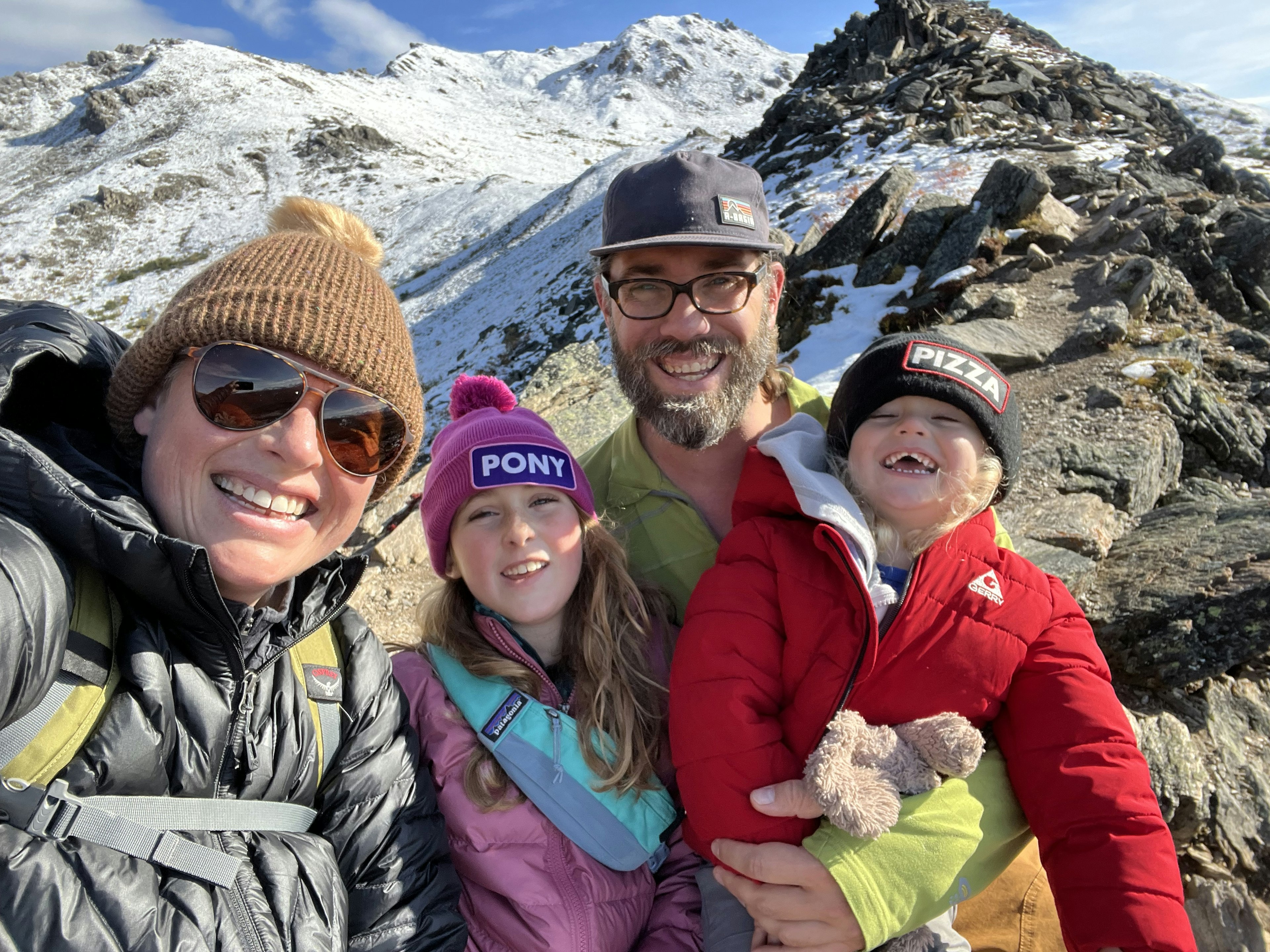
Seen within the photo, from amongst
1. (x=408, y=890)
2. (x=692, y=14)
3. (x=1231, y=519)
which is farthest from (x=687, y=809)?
(x=692, y=14)

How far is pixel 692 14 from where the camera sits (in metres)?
113

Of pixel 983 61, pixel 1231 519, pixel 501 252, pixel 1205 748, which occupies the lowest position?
pixel 1205 748

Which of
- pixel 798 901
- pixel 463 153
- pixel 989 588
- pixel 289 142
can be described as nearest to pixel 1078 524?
pixel 989 588

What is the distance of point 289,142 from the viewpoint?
5938 cm

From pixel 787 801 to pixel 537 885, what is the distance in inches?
34.9

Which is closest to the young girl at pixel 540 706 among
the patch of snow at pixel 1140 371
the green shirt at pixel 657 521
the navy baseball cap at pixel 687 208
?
the green shirt at pixel 657 521

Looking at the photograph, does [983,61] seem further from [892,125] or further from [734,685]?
[734,685]

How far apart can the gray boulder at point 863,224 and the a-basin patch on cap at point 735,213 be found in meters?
11.0

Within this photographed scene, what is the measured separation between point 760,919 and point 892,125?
25862mm

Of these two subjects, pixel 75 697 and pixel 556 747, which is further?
pixel 556 747

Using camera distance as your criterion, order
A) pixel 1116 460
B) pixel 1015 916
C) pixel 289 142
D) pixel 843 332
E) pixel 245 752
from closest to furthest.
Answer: pixel 245 752 → pixel 1015 916 → pixel 1116 460 → pixel 843 332 → pixel 289 142

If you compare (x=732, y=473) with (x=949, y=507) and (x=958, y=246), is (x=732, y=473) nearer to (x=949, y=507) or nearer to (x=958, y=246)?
(x=949, y=507)

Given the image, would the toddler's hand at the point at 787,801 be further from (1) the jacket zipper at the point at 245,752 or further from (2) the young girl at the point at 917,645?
(1) the jacket zipper at the point at 245,752

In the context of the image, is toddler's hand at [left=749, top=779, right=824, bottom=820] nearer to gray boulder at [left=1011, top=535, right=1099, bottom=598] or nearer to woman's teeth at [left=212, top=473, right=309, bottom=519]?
woman's teeth at [left=212, top=473, right=309, bottom=519]
